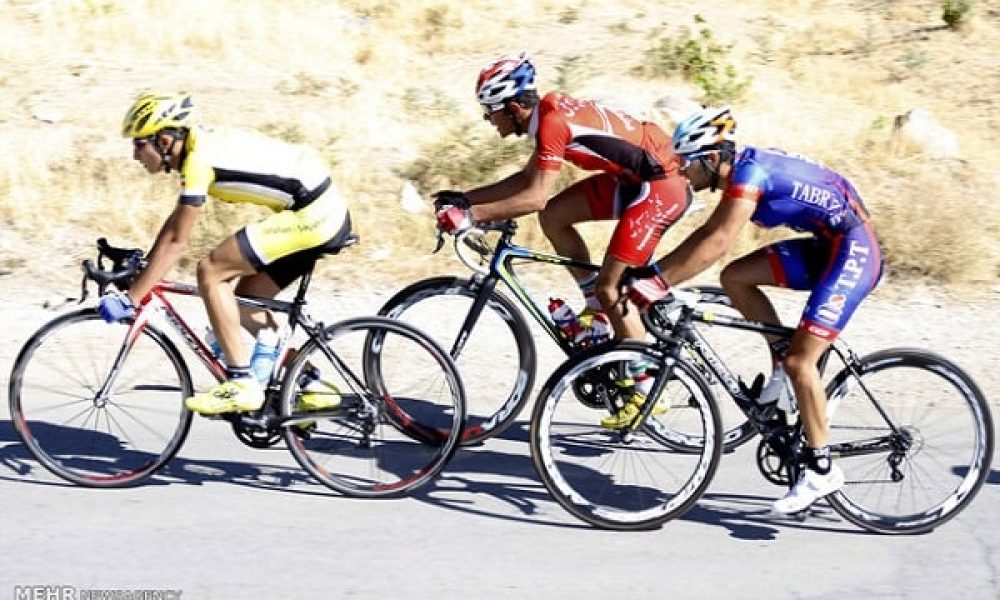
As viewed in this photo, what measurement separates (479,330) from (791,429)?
75.7 inches

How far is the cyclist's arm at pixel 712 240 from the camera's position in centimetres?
630

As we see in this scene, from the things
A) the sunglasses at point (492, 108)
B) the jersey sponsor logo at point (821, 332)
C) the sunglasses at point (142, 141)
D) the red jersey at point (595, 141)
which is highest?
the sunglasses at point (142, 141)

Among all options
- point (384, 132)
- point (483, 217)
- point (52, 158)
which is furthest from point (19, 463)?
point (384, 132)

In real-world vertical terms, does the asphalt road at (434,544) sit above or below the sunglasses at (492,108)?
below

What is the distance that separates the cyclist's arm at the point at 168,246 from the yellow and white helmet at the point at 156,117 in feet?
1.16

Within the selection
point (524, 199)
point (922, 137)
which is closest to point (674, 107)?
point (922, 137)

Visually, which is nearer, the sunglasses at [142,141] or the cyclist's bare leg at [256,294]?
the sunglasses at [142,141]

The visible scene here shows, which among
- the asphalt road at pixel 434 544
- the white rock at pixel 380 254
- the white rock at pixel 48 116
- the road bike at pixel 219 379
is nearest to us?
the asphalt road at pixel 434 544

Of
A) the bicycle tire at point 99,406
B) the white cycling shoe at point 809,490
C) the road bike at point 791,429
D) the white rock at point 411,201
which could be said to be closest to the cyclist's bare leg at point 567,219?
the road bike at point 791,429

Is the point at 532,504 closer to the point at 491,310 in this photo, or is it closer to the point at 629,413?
the point at 629,413

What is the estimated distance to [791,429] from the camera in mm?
6676

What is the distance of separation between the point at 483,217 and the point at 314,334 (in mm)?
1109

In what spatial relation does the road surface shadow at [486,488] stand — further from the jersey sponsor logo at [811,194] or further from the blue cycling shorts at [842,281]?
the jersey sponsor logo at [811,194]

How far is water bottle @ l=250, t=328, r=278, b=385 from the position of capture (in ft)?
22.4
